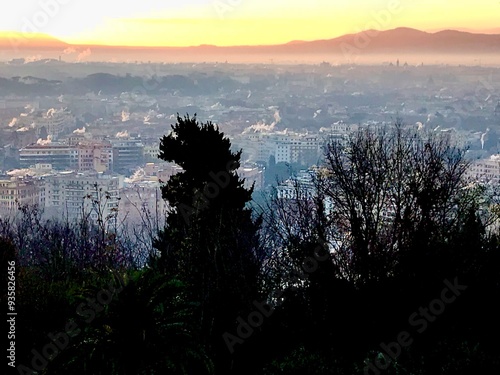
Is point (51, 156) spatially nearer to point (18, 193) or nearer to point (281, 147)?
point (281, 147)

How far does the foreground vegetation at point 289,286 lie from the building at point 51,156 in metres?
47.5

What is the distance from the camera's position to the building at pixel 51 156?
182 ft

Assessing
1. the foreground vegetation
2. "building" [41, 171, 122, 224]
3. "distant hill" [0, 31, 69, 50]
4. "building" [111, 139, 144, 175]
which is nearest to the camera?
the foreground vegetation

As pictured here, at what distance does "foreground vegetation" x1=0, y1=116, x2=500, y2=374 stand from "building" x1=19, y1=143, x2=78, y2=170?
4746cm

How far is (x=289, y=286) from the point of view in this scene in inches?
280

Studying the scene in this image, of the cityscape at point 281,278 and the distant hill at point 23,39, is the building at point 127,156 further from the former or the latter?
the cityscape at point 281,278

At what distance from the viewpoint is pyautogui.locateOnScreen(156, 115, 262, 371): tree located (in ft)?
22.0

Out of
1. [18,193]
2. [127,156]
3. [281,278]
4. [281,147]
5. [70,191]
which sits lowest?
[127,156]

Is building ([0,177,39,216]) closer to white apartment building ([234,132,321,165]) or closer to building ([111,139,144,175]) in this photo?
white apartment building ([234,132,321,165])

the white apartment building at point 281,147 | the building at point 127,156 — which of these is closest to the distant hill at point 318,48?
the white apartment building at point 281,147

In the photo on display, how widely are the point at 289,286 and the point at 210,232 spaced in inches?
46.6

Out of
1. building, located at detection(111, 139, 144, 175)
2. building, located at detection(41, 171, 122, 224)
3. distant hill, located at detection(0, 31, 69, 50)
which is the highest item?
distant hill, located at detection(0, 31, 69, 50)

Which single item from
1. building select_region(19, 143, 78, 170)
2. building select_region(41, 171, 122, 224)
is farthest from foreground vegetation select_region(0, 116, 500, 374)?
building select_region(19, 143, 78, 170)

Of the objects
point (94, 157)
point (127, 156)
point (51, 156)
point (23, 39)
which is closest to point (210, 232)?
point (23, 39)
